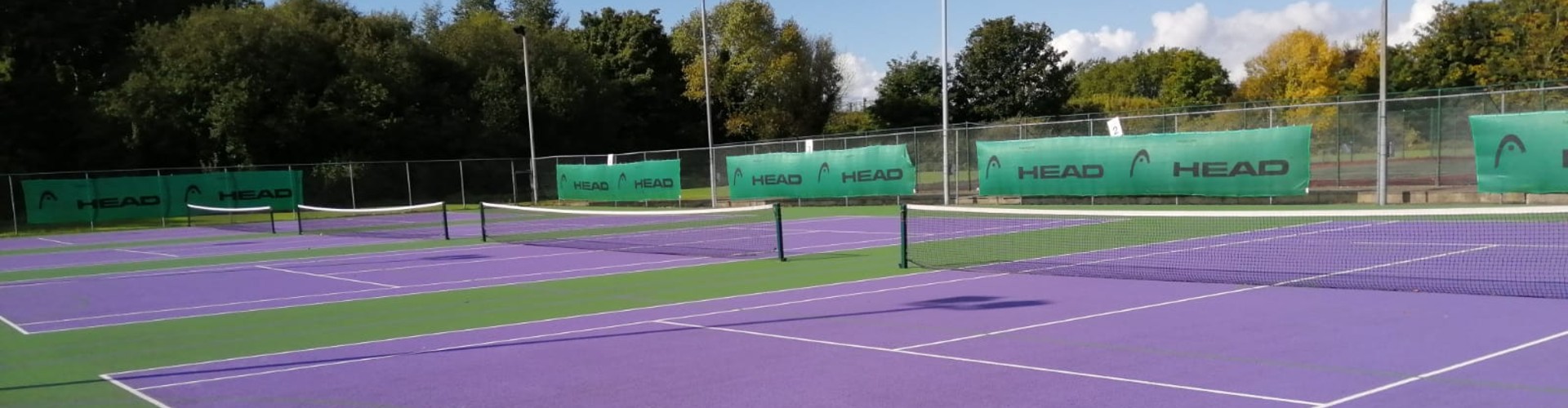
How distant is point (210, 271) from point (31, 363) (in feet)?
30.8

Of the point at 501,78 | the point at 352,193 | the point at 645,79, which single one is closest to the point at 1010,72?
the point at 645,79

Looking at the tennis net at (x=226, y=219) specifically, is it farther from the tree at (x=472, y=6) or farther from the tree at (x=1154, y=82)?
the tree at (x=472, y=6)

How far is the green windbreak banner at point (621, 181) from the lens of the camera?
37344mm

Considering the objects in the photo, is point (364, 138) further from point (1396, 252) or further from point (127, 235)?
point (1396, 252)

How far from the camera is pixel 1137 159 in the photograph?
25891mm

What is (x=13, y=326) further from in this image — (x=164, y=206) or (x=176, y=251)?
(x=164, y=206)

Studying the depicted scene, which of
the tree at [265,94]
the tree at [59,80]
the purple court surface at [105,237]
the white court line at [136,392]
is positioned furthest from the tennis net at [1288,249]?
the tree at [59,80]

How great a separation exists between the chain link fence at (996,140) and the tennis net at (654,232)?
622 cm

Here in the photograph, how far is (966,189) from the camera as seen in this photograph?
3419 cm

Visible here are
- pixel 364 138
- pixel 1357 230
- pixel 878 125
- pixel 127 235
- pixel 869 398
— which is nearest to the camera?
pixel 869 398

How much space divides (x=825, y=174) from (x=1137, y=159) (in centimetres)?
1013

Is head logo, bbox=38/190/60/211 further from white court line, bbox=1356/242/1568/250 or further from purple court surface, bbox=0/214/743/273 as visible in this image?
white court line, bbox=1356/242/1568/250

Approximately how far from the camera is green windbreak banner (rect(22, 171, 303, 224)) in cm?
3434

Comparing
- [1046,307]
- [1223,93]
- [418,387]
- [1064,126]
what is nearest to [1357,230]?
[1046,307]
